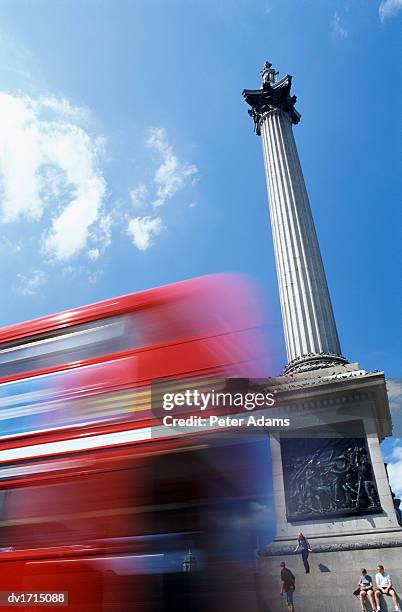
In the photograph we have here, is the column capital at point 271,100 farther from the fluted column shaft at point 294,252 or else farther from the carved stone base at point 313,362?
the carved stone base at point 313,362

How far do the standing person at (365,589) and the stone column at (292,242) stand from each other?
4781mm

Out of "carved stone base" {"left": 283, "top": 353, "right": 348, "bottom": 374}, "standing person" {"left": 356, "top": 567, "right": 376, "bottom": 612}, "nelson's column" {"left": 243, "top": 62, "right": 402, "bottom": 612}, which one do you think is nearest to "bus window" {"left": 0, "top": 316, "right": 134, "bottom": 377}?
"nelson's column" {"left": 243, "top": 62, "right": 402, "bottom": 612}

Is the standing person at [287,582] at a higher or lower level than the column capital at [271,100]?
lower

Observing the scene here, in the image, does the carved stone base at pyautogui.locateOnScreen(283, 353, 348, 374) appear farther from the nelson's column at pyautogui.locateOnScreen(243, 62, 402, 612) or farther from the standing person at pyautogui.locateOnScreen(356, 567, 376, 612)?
the standing person at pyautogui.locateOnScreen(356, 567, 376, 612)

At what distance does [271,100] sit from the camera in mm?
16781

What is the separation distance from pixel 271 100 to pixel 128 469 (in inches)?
626

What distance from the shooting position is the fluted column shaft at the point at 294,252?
37.8ft

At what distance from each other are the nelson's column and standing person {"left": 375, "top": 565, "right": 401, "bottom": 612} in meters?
0.09

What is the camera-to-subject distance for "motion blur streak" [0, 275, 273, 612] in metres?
4.47

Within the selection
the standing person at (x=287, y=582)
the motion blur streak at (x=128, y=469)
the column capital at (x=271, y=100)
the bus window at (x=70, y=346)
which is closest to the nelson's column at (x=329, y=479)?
the standing person at (x=287, y=582)

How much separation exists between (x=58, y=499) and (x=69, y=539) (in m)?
0.44

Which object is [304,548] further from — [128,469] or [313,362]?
[313,362]

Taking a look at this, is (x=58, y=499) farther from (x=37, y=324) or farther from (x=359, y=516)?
(x=359, y=516)

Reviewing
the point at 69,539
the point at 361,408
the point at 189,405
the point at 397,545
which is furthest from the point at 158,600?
the point at 361,408
